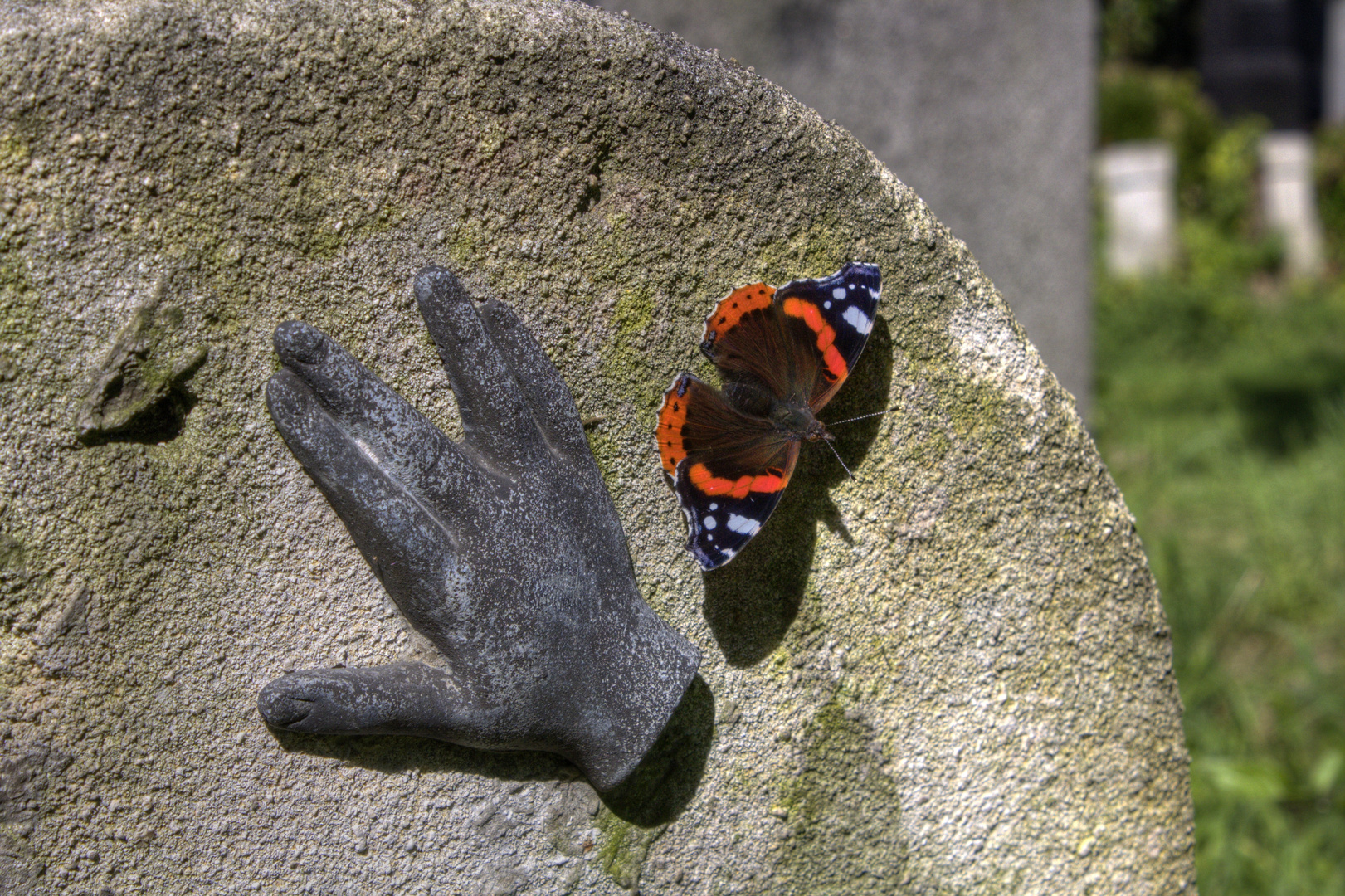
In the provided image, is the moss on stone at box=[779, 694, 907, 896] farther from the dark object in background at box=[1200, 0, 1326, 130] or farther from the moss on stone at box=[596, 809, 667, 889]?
the dark object in background at box=[1200, 0, 1326, 130]

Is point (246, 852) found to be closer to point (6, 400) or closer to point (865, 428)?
point (6, 400)

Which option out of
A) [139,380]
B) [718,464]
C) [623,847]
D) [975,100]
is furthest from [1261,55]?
[139,380]

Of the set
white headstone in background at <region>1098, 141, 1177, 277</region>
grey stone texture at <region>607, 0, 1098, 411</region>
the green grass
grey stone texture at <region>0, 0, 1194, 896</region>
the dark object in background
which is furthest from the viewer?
the dark object in background

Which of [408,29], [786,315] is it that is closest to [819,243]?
[786,315]

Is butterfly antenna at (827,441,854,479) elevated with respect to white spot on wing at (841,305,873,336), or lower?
lower

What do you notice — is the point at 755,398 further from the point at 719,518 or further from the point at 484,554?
the point at 484,554

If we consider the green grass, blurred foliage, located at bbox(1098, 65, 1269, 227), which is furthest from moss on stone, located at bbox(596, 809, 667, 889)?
blurred foliage, located at bbox(1098, 65, 1269, 227)
